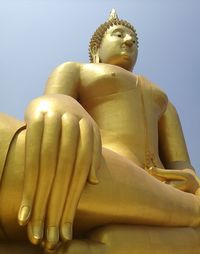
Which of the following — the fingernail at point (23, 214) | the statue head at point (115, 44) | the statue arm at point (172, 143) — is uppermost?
the statue head at point (115, 44)

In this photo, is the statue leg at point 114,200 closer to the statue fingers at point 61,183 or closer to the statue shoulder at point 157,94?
the statue fingers at point 61,183

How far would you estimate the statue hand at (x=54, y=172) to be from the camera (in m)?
1.63

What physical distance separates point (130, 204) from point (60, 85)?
1219 millimetres

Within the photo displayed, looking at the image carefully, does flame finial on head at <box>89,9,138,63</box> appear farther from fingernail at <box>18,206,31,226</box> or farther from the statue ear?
fingernail at <box>18,206,31,226</box>

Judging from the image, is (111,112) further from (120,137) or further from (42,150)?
(42,150)

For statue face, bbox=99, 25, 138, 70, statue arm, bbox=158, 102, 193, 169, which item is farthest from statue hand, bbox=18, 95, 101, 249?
statue face, bbox=99, 25, 138, 70

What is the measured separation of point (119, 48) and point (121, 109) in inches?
28.5

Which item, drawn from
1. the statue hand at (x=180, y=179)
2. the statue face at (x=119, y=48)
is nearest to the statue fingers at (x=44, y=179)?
the statue hand at (x=180, y=179)

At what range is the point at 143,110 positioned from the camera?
Result: 3.08m

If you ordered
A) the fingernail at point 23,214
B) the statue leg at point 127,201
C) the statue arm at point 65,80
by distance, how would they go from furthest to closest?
the statue arm at point 65,80 → the statue leg at point 127,201 → the fingernail at point 23,214

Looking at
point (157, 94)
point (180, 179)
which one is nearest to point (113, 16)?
point (157, 94)

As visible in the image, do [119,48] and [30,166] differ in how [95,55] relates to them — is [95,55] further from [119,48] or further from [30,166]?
[30,166]

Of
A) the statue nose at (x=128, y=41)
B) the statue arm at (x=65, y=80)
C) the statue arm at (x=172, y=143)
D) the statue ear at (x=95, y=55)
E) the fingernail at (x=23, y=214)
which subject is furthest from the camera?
the statue ear at (x=95, y=55)

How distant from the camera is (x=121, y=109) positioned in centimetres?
299
